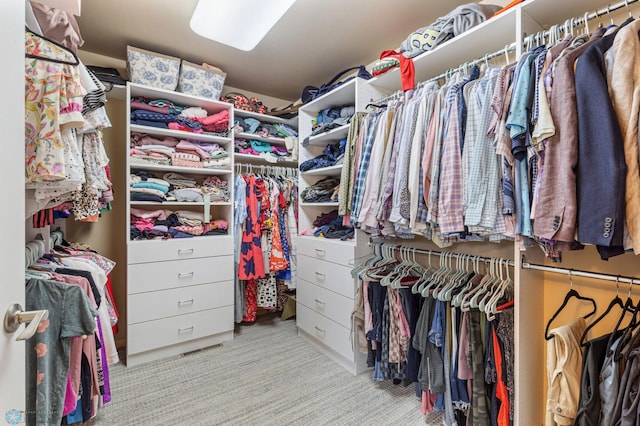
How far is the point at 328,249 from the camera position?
2188mm

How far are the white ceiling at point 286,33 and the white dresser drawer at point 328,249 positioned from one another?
1446 mm

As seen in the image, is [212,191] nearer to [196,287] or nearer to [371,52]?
[196,287]

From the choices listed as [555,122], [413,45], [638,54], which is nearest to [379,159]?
[413,45]

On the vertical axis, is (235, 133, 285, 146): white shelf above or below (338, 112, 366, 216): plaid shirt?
above

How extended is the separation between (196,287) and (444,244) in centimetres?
187

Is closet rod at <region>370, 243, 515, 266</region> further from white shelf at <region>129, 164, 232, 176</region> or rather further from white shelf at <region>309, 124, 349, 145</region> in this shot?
white shelf at <region>129, 164, 232, 176</region>

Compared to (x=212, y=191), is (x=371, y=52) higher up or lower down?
higher up

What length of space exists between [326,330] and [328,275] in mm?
421

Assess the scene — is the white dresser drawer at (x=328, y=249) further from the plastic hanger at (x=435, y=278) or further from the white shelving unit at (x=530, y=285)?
the white shelving unit at (x=530, y=285)

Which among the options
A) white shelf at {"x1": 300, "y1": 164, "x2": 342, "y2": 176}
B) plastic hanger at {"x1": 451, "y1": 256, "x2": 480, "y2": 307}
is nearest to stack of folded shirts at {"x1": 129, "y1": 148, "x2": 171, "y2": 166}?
white shelf at {"x1": 300, "y1": 164, "x2": 342, "y2": 176}

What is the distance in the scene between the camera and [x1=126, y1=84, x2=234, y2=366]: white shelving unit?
2105 mm

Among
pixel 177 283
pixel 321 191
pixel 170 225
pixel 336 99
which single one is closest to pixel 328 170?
pixel 321 191

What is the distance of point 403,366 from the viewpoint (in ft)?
5.48

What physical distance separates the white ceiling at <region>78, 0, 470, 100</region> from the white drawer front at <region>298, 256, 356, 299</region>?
161 cm
